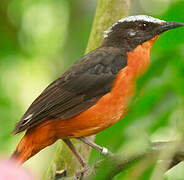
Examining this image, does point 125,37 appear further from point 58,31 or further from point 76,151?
point 58,31

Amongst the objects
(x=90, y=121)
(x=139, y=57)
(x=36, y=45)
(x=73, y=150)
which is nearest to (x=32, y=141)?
(x=73, y=150)

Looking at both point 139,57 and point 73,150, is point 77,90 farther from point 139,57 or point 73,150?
point 139,57

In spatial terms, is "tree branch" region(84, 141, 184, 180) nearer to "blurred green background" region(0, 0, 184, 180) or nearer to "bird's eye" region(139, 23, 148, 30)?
"bird's eye" region(139, 23, 148, 30)

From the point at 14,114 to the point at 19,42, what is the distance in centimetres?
208

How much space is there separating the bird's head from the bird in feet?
0.53

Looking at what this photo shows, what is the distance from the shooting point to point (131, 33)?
4348 mm

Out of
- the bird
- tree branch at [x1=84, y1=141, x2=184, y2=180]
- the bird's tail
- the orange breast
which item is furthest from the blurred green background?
tree branch at [x1=84, y1=141, x2=184, y2=180]

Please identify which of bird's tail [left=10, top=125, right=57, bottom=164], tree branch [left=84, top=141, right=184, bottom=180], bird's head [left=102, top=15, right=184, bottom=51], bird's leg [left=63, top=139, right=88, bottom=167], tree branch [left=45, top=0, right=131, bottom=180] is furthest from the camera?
bird's head [left=102, top=15, right=184, bottom=51]

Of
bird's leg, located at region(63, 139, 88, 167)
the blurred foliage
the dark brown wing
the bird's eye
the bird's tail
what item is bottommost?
bird's leg, located at region(63, 139, 88, 167)

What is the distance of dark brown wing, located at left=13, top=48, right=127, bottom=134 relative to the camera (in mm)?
3602

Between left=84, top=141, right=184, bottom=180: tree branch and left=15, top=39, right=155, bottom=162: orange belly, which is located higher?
left=84, top=141, right=184, bottom=180: tree branch

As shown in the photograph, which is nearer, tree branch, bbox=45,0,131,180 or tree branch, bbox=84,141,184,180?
tree branch, bbox=84,141,184,180

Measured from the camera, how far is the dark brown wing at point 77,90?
3602mm

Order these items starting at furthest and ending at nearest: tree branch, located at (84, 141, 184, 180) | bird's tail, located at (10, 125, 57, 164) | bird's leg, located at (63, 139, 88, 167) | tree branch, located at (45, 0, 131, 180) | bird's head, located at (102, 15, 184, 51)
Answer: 1. bird's head, located at (102, 15, 184, 51)
2. tree branch, located at (45, 0, 131, 180)
3. bird's leg, located at (63, 139, 88, 167)
4. bird's tail, located at (10, 125, 57, 164)
5. tree branch, located at (84, 141, 184, 180)
